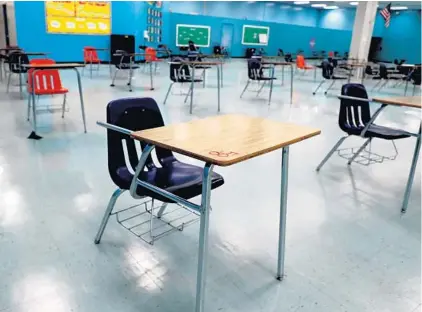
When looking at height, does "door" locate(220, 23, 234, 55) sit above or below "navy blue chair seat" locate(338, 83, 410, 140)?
above

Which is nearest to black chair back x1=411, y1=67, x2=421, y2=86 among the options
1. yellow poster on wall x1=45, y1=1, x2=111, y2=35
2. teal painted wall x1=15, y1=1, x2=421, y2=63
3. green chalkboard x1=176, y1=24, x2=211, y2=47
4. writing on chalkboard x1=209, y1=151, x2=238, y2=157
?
teal painted wall x1=15, y1=1, x2=421, y2=63

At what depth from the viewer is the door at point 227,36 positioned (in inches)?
718

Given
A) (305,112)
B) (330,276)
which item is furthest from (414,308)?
(305,112)

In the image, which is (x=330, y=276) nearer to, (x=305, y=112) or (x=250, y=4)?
(x=305, y=112)

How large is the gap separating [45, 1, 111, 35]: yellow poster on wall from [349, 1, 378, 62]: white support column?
328 inches

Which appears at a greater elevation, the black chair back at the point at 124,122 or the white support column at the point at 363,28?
the white support column at the point at 363,28

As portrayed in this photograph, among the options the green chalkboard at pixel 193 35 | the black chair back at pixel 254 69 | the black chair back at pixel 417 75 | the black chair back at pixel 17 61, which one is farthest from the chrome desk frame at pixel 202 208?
the green chalkboard at pixel 193 35

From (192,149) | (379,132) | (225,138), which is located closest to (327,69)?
(379,132)

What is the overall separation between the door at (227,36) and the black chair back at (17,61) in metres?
13.0

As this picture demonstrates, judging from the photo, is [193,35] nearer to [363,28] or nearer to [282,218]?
[363,28]

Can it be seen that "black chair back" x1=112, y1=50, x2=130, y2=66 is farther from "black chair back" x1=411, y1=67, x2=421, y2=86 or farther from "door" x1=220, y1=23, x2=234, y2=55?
"door" x1=220, y1=23, x2=234, y2=55

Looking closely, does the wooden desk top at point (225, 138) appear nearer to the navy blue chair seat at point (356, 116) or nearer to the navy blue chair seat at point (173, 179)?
the navy blue chair seat at point (173, 179)

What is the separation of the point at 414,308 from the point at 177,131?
54.1 inches

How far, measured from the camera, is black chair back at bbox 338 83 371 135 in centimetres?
331
